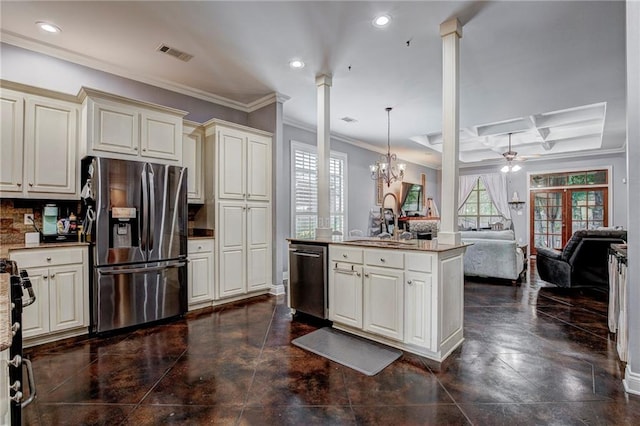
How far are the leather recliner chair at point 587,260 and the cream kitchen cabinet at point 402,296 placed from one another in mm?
2982

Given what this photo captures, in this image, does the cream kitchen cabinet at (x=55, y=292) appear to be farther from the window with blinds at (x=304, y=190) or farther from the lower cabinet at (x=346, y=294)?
the window with blinds at (x=304, y=190)

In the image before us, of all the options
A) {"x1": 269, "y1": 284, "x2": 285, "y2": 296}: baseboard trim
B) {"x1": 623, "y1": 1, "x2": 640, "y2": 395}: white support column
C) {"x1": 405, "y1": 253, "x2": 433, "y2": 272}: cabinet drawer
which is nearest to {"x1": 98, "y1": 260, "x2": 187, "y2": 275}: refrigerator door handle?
{"x1": 269, "y1": 284, "x2": 285, "y2": 296}: baseboard trim

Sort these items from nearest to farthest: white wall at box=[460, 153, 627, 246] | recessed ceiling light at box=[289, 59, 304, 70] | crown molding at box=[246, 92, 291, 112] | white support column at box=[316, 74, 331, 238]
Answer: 1. recessed ceiling light at box=[289, 59, 304, 70]
2. white support column at box=[316, 74, 331, 238]
3. crown molding at box=[246, 92, 291, 112]
4. white wall at box=[460, 153, 627, 246]

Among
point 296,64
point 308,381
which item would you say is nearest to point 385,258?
point 308,381

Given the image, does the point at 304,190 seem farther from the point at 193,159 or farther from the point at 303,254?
the point at 303,254

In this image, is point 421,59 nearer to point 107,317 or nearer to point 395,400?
point 395,400

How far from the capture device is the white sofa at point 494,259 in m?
5.15

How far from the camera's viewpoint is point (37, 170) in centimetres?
301

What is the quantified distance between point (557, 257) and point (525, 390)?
3.58 metres

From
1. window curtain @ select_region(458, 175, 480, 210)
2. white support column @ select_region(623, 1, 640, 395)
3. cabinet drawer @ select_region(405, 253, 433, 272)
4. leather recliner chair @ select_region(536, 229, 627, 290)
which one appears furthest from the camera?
window curtain @ select_region(458, 175, 480, 210)

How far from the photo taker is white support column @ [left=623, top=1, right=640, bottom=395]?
2041 mm

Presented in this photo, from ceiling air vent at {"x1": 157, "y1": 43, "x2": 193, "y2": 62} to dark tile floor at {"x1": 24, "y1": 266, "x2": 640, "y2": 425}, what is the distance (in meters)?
2.99

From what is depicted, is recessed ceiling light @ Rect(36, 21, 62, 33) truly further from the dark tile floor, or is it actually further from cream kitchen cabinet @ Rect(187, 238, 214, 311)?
the dark tile floor

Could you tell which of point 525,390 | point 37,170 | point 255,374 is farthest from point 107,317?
point 525,390
